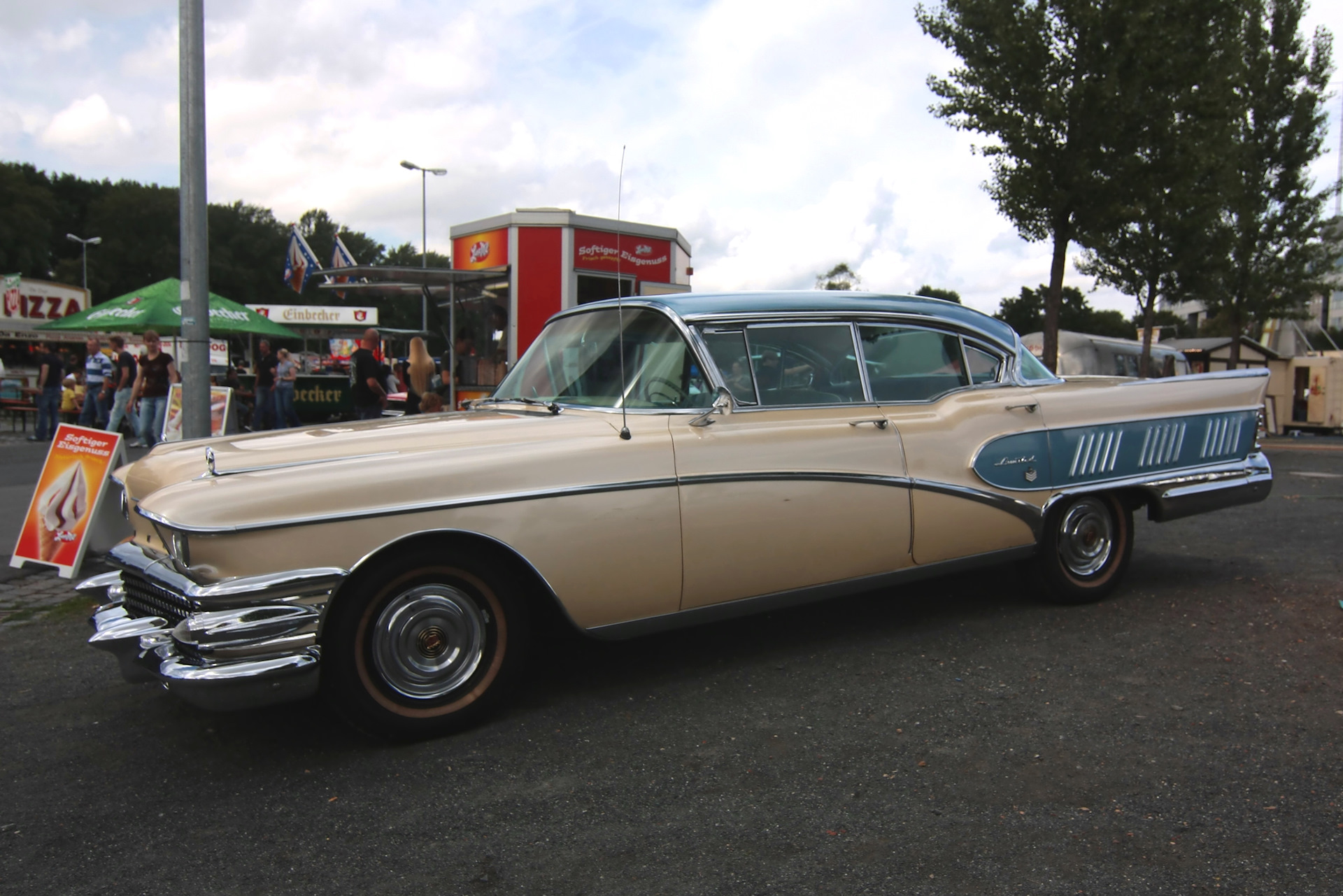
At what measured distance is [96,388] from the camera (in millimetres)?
16391

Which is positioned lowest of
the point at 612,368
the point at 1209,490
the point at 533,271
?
the point at 1209,490

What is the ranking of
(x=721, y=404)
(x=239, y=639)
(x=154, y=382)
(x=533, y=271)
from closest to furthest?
1. (x=239, y=639)
2. (x=721, y=404)
3. (x=533, y=271)
4. (x=154, y=382)

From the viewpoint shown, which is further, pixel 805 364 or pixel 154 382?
pixel 154 382

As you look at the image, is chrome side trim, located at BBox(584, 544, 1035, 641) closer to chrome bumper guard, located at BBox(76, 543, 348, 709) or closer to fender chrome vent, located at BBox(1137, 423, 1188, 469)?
fender chrome vent, located at BBox(1137, 423, 1188, 469)

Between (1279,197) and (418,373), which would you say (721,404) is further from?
(1279,197)

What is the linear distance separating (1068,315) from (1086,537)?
8574 centimetres

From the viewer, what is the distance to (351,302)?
9412 cm

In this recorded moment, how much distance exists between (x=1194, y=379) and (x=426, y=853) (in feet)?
15.9

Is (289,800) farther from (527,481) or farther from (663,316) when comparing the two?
(663,316)

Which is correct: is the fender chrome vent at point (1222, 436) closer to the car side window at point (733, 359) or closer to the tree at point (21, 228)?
the car side window at point (733, 359)

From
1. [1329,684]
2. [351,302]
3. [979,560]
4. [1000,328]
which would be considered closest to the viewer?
[1329,684]

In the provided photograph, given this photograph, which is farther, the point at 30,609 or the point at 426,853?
the point at 30,609

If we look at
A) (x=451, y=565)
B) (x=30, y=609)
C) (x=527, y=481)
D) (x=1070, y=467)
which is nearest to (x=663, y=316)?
(x=527, y=481)

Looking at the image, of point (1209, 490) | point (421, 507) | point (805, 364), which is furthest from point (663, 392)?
point (1209, 490)
